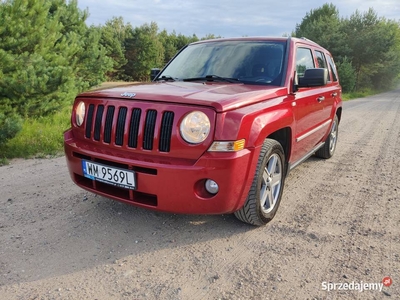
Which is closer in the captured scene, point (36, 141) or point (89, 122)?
point (89, 122)

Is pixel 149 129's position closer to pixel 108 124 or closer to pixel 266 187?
pixel 108 124

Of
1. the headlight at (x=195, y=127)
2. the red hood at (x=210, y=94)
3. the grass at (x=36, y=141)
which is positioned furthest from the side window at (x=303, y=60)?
the grass at (x=36, y=141)

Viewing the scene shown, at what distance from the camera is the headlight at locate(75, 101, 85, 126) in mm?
2971

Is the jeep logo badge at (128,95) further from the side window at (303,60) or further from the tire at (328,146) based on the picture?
the tire at (328,146)

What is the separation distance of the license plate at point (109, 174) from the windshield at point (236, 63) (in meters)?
1.46

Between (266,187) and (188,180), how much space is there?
0.96 metres

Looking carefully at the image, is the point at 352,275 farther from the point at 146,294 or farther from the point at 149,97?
the point at 149,97

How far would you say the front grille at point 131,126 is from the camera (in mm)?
2402

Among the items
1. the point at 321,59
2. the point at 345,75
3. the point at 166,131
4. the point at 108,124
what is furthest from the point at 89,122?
the point at 345,75

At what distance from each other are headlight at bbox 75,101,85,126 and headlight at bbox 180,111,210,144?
1.15m

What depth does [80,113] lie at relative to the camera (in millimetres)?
2992

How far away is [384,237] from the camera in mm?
2799

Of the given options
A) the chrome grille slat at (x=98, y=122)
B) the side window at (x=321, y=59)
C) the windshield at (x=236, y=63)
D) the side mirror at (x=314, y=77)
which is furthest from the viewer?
the side window at (x=321, y=59)

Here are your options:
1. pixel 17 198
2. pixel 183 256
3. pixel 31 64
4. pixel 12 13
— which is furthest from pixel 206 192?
pixel 12 13
